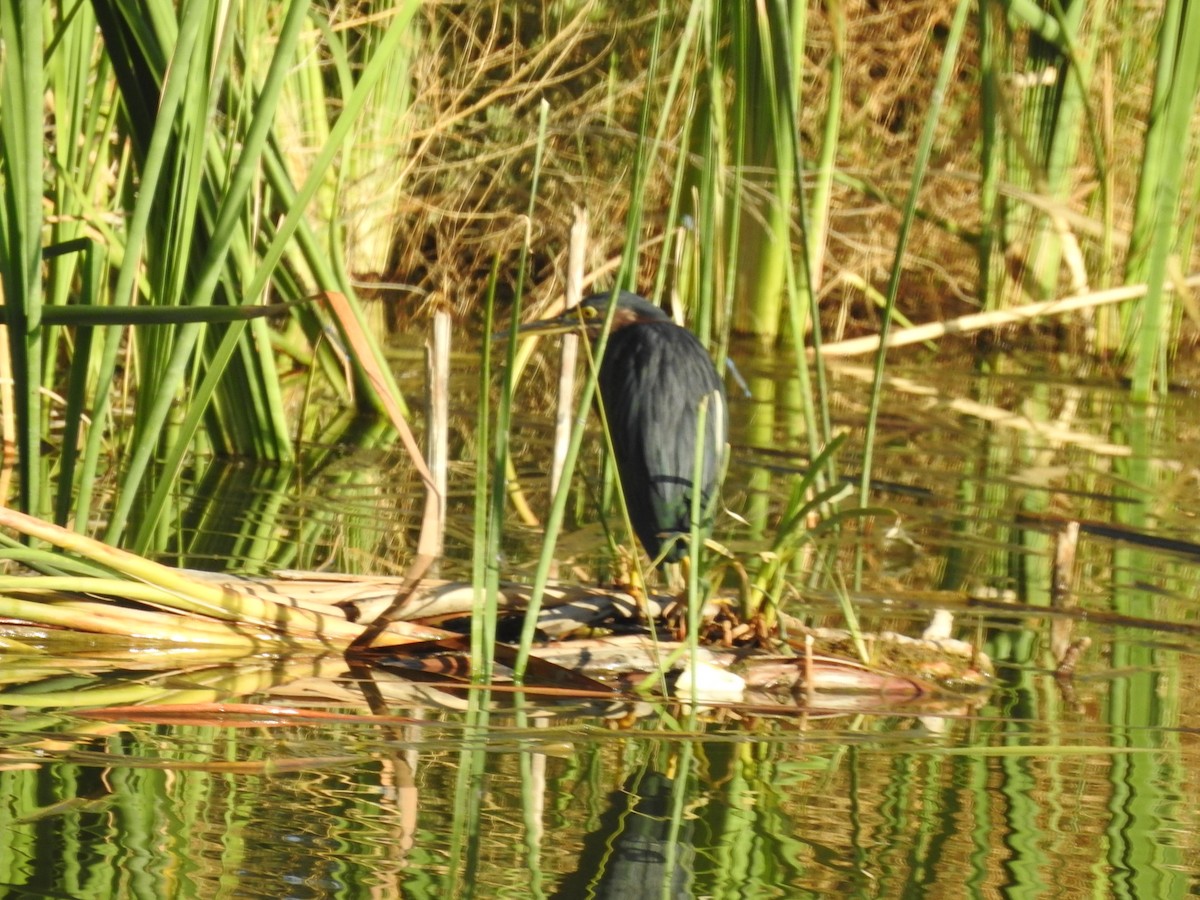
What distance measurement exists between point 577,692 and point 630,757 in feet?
1.14

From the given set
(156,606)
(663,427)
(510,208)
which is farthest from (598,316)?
(510,208)

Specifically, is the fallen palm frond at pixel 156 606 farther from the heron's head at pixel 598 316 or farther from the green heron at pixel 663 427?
the heron's head at pixel 598 316

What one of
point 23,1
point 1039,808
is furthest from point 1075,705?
point 23,1

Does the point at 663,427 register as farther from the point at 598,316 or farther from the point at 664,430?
the point at 598,316

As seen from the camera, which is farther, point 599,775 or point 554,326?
point 554,326

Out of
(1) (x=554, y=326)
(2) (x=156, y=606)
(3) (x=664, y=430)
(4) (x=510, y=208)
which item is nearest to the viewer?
(2) (x=156, y=606)

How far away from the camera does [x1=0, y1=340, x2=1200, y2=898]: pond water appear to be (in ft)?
5.00

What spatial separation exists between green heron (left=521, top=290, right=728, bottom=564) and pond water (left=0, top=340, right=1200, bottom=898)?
0.75ft

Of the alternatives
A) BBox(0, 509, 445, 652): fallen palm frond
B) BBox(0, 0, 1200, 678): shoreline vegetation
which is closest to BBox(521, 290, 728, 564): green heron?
BBox(0, 0, 1200, 678): shoreline vegetation

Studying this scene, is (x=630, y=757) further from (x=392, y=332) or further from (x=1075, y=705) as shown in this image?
(x=392, y=332)

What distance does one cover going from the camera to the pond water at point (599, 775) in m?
1.53

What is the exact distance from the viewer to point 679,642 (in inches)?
98.4

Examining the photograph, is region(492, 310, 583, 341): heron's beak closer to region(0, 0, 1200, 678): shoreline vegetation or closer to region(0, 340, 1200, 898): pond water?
region(0, 0, 1200, 678): shoreline vegetation

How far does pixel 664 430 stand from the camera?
3.02 m
